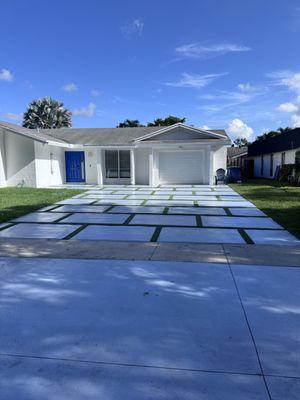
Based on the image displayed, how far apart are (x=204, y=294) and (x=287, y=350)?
51.6 inches

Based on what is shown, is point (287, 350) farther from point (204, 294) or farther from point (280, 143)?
point (280, 143)

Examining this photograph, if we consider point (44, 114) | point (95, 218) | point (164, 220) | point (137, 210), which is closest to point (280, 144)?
point (137, 210)

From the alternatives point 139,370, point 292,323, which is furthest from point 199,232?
point 139,370

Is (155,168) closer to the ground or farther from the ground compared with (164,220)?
farther from the ground

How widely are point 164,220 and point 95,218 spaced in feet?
6.61

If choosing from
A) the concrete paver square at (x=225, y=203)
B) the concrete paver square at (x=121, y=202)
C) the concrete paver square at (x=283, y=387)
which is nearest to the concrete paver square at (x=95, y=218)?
the concrete paver square at (x=121, y=202)

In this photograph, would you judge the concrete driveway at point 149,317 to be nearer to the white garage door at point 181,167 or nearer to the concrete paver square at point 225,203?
the concrete paver square at point 225,203

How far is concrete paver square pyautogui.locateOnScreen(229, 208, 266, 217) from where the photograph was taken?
32.8ft

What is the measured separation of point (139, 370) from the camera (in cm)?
264

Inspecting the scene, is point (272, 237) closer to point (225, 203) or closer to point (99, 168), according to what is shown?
point (225, 203)

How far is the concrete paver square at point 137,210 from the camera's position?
1055 cm

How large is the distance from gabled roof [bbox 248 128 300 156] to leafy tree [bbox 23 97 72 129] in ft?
80.2

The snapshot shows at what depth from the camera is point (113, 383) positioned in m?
2.49

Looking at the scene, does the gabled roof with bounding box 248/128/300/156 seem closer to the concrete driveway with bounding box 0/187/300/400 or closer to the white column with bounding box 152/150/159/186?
the white column with bounding box 152/150/159/186
